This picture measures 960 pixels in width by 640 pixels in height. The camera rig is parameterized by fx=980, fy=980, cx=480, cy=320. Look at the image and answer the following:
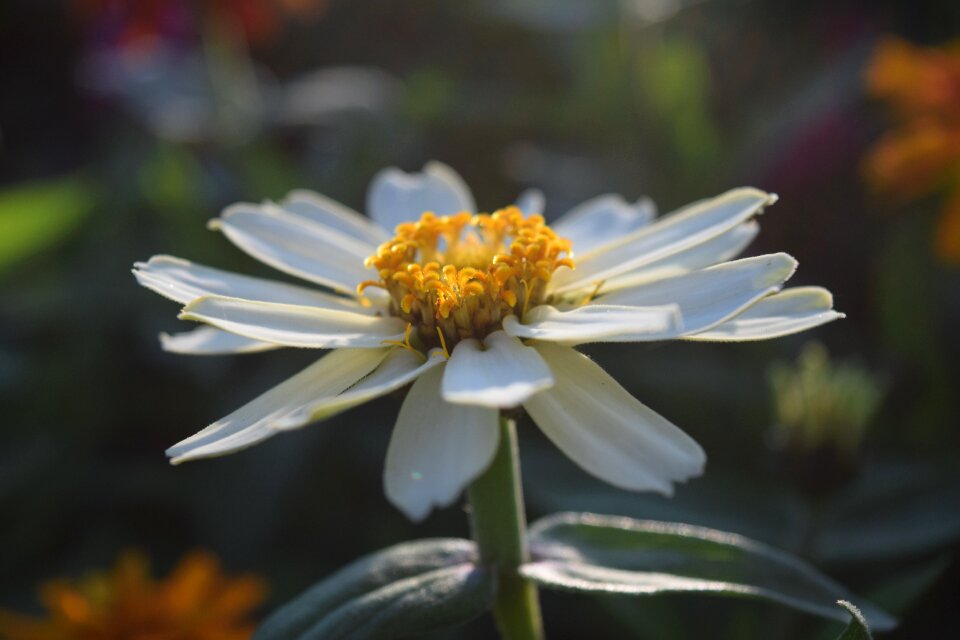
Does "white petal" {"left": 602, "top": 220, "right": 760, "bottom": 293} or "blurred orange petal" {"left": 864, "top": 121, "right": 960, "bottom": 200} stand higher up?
"blurred orange petal" {"left": 864, "top": 121, "right": 960, "bottom": 200}

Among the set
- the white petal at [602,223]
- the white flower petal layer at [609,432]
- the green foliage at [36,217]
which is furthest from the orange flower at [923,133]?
the green foliage at [36,217]

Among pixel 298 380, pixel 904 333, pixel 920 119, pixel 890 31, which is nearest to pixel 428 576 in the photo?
pixel 298 380

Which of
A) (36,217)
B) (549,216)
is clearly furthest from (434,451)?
(36,217)

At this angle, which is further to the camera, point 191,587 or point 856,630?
point 191,587

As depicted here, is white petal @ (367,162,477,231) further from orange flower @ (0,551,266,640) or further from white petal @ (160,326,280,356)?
orange flower @ (0,551,266,640)

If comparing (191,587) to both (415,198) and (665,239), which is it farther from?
(665,239)

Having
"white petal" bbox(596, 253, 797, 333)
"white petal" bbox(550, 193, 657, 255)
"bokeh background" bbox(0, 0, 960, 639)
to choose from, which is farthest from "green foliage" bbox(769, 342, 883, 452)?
"white petal" bbox(596, 253, 797, 333)

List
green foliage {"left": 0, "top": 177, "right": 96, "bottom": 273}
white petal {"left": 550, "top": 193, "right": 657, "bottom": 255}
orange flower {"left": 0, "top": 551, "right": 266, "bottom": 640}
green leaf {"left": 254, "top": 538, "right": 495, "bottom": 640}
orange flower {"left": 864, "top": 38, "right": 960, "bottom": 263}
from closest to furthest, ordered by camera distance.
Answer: green leaf {"left": 254, "top": 538, "right": 495, "bottom": 640}
white petal {"left": 550, "top": 193, "right": 657, "bottom": 255}
orange flower {"left": 0, "top": 551, "right": 266, "bottom": 640}
orange flower {"left": 864, "top": 38, "right": 960, "bottom": 263}
green foliage {"left": 0, "top": 177, "right": 96, "bottom": 273}
